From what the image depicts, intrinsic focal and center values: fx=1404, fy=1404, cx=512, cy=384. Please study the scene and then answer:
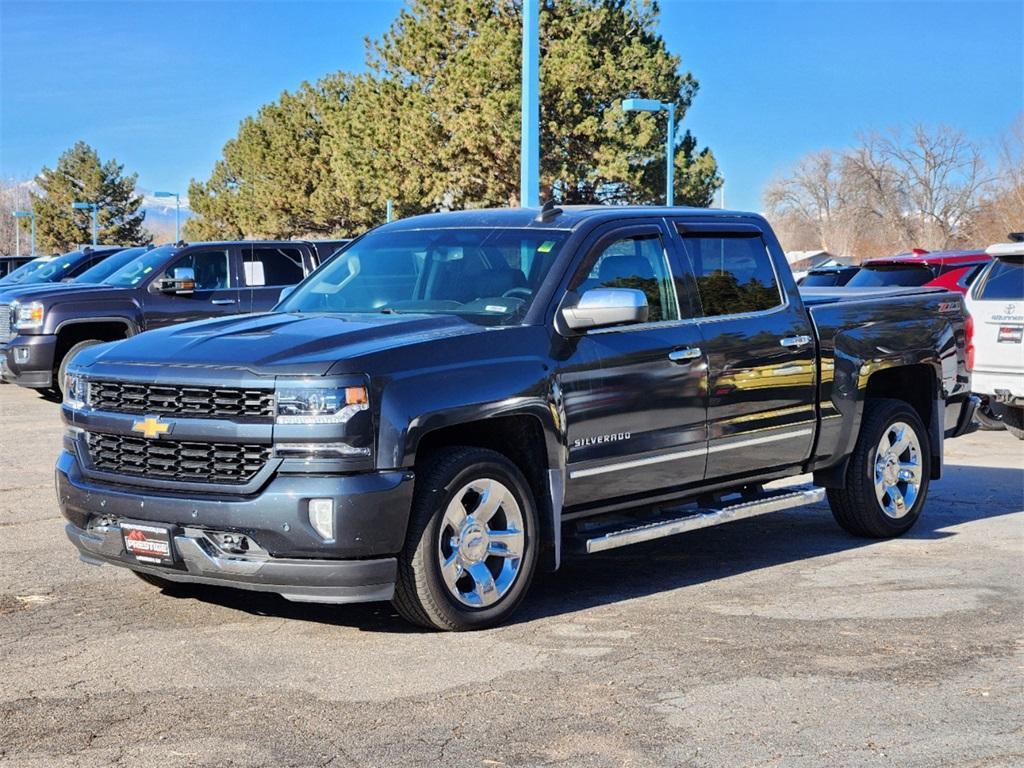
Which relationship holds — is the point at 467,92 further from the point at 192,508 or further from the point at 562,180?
the point at 192,508

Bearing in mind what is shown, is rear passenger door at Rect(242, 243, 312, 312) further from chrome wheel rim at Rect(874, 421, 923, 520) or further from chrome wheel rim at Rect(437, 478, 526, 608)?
chrome wheel rim at Rect(437, 478, 526, 608)

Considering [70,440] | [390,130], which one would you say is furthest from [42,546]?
[390,130]

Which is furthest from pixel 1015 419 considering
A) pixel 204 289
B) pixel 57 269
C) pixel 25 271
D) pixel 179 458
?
pixel 25 271

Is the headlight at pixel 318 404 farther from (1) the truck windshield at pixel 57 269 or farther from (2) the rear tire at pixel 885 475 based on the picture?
(1) the truck windshield at pixel 57 269

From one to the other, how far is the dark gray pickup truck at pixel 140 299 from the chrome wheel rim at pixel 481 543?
34.4ft

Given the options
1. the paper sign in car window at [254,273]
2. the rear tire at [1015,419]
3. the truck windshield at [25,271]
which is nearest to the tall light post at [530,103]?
the paper sign in car window at [254,273]

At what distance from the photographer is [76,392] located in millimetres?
6453

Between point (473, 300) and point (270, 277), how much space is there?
11368 mm

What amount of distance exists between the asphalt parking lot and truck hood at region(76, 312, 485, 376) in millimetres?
1200

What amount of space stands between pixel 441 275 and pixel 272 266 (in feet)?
36.6

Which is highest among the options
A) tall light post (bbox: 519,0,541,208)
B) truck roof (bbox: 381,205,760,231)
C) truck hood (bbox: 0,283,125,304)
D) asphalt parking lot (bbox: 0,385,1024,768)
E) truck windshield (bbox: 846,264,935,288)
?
tall light post (bbox: 519,0,541,208)

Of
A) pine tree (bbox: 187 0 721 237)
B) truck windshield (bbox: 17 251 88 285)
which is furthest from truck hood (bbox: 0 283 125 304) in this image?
pine tree (bbox: 187 0 721 237)

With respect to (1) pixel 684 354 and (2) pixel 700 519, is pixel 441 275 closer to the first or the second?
(1) pixel 684 354

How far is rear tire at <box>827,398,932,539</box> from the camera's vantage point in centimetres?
849
